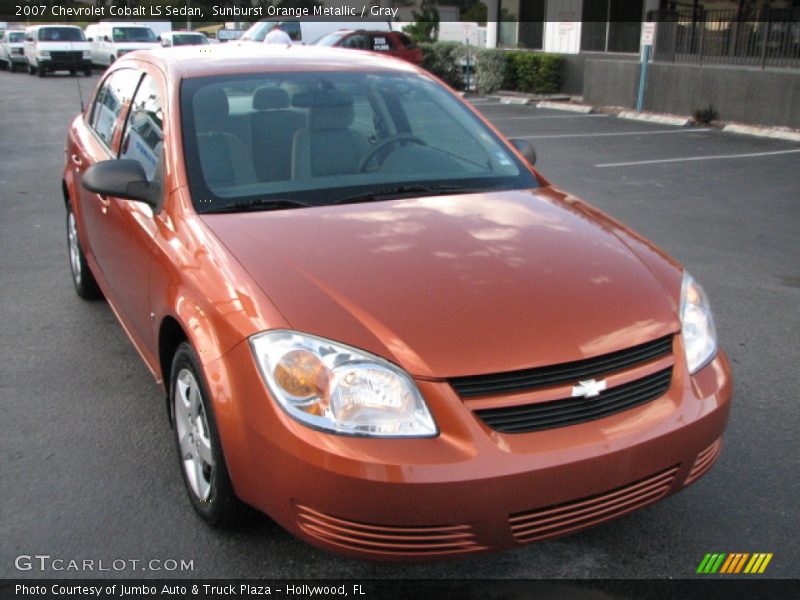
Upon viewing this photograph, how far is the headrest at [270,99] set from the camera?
383 cm

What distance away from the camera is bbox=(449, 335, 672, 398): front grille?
8.08 ft

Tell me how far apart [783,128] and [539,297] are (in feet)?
44.8

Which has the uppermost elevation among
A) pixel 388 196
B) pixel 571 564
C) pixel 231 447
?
pixel 388 196

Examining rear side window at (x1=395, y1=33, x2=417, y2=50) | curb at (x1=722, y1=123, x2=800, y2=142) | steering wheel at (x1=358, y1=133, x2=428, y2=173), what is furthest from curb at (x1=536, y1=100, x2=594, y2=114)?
steering wheel at (x1=358, y1=133, x2=428, y2=173)

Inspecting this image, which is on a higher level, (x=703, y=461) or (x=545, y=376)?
(x=545, y=376)

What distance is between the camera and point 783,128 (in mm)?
14633

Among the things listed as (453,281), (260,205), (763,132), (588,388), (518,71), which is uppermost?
(260,205)

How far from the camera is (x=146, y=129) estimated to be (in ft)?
12.9

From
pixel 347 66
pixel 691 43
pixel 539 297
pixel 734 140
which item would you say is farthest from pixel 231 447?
pixel 691 43

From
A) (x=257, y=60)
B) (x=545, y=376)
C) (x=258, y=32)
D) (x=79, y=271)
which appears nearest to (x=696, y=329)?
(x=545, y=376)

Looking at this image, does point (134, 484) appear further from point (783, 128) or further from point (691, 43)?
point (691, 43)

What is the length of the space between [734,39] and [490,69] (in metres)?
7.31

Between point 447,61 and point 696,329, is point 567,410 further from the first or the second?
point 447,61

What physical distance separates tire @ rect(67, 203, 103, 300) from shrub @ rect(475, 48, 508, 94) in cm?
1799
